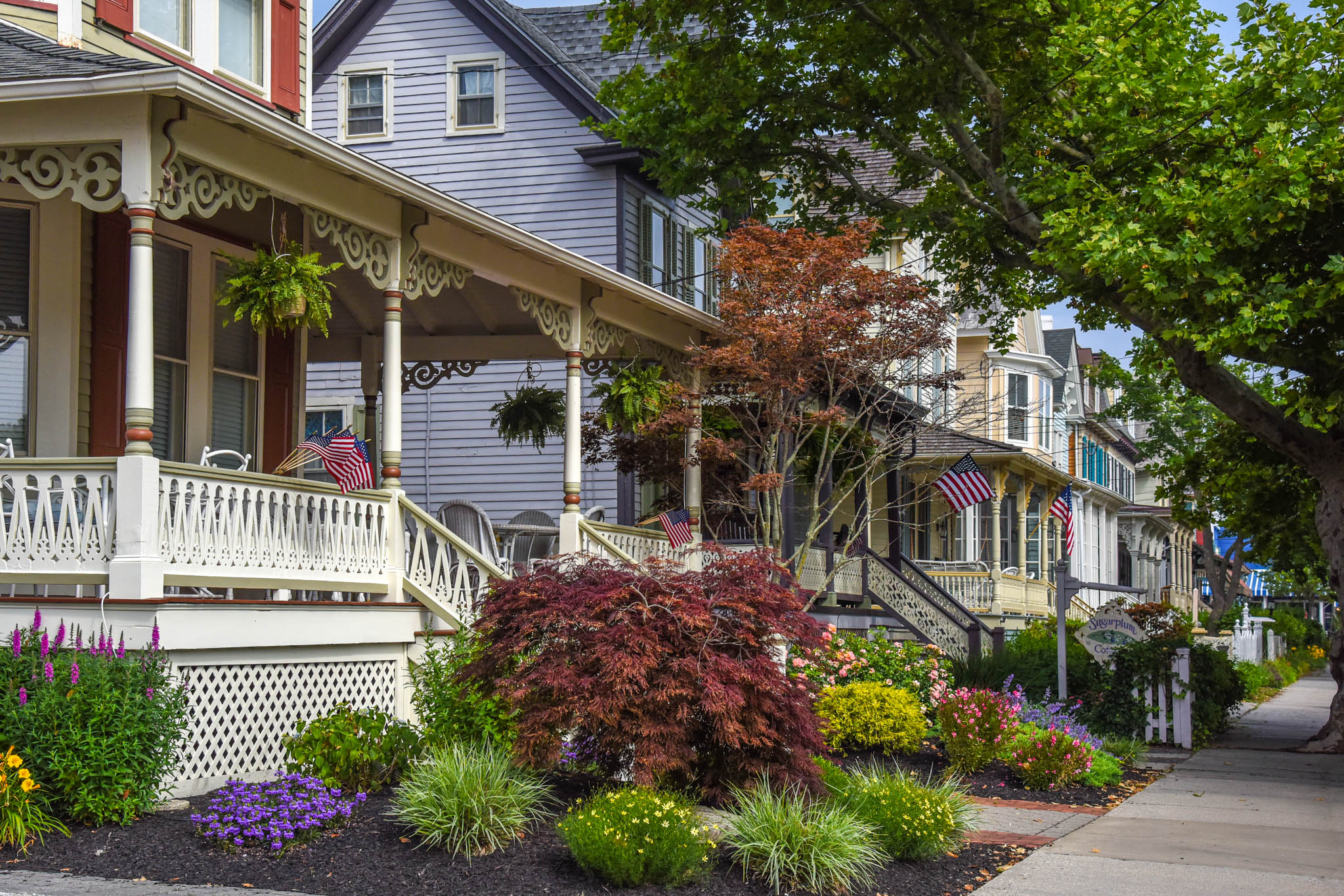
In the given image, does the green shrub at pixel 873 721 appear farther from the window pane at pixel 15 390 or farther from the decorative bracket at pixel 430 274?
the window pane at pixel 15 390

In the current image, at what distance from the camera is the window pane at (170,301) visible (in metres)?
11.7

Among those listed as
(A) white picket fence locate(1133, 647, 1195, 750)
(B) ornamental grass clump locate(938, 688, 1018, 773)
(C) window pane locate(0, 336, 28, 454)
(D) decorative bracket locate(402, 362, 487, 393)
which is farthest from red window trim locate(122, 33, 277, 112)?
(A) white picket fence locate(1133, 647, 1195, 750)

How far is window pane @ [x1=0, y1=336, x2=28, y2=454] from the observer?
10781 mm

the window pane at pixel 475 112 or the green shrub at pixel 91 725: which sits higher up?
the window pane at pixel 475 112

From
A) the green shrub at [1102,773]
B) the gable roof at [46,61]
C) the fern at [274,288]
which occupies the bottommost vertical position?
the green shrub at [1102,773]

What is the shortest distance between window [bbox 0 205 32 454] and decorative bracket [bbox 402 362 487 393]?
6.66m

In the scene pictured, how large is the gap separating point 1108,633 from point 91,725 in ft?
34.8

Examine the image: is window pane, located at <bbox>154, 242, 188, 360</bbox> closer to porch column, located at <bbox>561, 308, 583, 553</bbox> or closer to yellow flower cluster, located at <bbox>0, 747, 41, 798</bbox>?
porch column, located at <bbox>561, 308, 583, 553</bbox>

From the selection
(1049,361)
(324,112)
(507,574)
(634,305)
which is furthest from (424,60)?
(1049,361)

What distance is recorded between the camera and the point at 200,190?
9352mm

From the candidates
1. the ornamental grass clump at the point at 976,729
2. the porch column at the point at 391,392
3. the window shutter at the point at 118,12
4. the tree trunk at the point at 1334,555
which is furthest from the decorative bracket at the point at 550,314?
the tree trunk at the point at 1334,555

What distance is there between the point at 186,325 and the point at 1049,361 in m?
29.7

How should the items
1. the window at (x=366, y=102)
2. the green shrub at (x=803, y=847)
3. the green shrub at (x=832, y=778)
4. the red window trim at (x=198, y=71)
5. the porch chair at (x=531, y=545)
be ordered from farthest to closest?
the window at (x=366, y=102) < the porch chair at (x=531, y=545) < the red window trim at (x=198, y=71) < the green shrub at (x=832, y=778) < the green shrub at (x=803, y=847)

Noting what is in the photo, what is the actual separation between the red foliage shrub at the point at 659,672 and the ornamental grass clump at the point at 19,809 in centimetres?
264
